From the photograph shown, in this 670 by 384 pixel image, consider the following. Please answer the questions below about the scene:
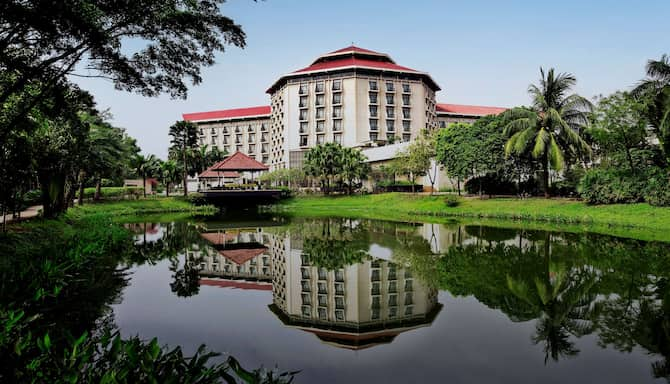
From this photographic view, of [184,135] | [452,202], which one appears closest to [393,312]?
[452,202]

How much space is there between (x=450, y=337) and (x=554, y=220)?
21.5 meters

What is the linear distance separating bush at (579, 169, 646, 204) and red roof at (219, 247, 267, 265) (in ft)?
66.8

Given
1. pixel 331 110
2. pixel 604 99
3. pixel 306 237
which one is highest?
pixel 331 110

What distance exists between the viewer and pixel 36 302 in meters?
7.14

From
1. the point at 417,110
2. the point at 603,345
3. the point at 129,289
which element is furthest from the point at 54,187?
the point at 417,110

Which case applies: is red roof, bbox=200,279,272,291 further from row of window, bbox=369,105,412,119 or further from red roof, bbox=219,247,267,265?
row of window, bbox=369,105,412,119

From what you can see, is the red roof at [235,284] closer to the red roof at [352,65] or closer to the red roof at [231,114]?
the red roof at [352,65]

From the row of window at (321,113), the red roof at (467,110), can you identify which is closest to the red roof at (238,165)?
the row of window at (321,113)

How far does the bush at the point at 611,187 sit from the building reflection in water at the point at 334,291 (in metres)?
17.3

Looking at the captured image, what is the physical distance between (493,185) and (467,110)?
5295 cm

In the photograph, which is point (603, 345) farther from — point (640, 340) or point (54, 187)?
point (54, 187)

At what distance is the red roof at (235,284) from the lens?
9859 mm

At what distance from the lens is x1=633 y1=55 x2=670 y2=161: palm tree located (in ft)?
69.0

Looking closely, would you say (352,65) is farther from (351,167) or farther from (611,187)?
(611,187)
